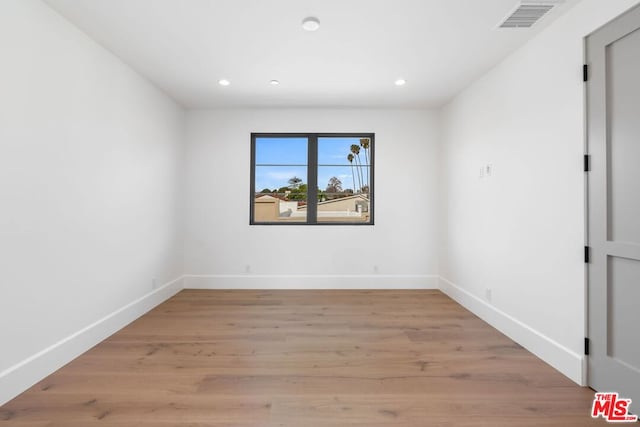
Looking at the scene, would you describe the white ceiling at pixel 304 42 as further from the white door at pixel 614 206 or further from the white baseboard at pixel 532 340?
the white baseboard at pixel 532 340

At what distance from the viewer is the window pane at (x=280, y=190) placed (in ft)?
15.2

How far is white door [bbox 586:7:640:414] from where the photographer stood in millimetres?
1796

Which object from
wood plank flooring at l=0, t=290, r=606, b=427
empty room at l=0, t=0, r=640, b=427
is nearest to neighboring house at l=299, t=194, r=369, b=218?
empty room at l=0, t=0, r=640, b=427

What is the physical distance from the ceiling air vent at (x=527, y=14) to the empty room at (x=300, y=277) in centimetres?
2

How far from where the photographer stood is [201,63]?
123 inches

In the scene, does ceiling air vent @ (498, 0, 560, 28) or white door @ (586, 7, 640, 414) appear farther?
ceiling air vent @ (498, 0, 560, 28)

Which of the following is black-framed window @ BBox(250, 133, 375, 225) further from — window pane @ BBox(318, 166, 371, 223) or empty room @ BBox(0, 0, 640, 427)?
empty room @ BBox(0, 0, 640, 427)

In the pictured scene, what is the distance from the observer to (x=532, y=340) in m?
2.55

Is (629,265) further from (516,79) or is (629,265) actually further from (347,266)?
(347,266)

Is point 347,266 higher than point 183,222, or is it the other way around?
point 183,222

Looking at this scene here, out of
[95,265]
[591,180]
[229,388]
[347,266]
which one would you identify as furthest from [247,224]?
[591,180]

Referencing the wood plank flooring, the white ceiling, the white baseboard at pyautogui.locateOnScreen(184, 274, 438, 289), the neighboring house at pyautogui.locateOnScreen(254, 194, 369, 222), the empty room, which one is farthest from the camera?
the neighboring house at pyautogui.locateOnScreen(254, 194, 369, 222)

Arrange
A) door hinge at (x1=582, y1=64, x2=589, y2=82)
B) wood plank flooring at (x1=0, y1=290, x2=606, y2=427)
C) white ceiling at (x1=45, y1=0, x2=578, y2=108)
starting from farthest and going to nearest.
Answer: white ceiling at (x1=45, y1=0, x2=578, y2=108) < door hinge at (x1=582, y1=64, x2=589, y2=82) < wood plank flooring at (x1=0, y1=290, x2=606, y2=427)

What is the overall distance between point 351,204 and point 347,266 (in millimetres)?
1086
